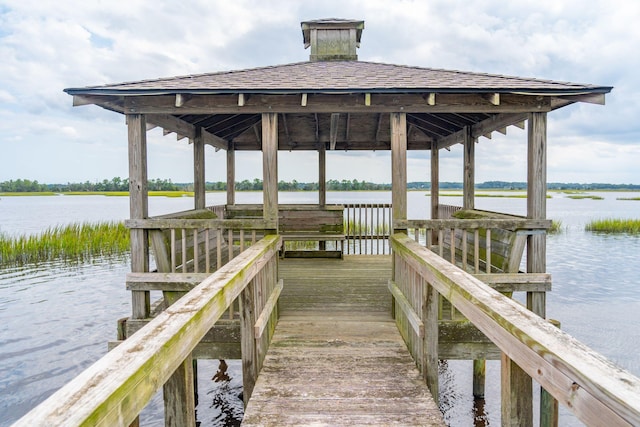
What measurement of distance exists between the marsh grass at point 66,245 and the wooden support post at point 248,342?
1484 centimetres

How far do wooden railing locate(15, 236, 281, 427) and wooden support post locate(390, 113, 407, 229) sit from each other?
2.78 meters

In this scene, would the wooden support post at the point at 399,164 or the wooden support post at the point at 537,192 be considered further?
the wooden support post at the point at 399,164

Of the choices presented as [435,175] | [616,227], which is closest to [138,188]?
[435,175]

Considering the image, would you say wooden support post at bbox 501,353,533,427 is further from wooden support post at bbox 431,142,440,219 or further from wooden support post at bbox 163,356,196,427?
wooden support post at bbox 431,142,440,219

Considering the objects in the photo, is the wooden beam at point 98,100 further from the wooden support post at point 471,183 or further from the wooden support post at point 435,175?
the wooden support post at point 435,175

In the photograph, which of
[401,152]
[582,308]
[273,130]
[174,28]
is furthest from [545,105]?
[174,28]

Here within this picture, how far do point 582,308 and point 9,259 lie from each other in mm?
19003

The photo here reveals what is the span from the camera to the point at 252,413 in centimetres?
283

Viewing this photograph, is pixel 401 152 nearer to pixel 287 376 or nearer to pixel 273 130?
pixel 273 130

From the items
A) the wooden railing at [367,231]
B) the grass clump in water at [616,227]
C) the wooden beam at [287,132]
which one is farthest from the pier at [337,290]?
the grass clump in water at [616,227]

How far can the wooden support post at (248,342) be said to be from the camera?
10.8 feet

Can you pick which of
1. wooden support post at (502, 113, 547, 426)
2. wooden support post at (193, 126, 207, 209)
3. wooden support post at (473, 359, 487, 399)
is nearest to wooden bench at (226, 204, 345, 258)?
wooden support post at (193, 126, 207, 209)

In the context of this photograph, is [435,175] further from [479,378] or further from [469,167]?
[479,378]

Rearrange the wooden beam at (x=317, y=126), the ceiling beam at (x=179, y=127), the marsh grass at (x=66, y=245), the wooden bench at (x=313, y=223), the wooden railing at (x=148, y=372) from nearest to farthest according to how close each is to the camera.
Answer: the wooden railing at (x=148, y=372), the ceiling beam at (x=179, y=127), the wooden beam at (x=317, y=126), the wooden bench at (x=313, y=223), the marsh grass at (x=66, y=245)
